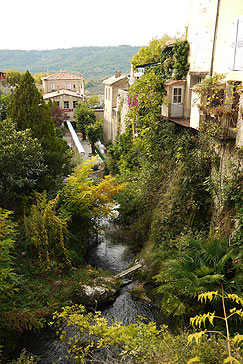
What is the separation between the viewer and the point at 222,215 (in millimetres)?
9539

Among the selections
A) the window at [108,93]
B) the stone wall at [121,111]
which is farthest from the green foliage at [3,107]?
the window at [108,93]

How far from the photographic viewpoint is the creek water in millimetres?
7902

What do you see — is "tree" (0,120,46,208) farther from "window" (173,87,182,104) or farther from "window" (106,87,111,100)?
"window" (106,87,111,100)

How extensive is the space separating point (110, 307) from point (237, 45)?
8.81 m

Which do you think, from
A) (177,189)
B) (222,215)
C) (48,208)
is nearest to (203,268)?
(222,215)

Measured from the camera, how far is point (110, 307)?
9.74m

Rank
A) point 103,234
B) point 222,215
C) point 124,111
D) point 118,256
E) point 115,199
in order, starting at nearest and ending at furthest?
1. point 222,215
2. point 118,256
3. point 103,234
4. point 115,199
5. point 124,111

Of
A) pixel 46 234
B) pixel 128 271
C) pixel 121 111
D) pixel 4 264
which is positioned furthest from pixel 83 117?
pixel 4 264

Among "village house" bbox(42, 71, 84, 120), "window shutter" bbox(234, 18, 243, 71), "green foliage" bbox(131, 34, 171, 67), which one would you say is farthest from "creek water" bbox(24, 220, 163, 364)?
"village house" bbox(42, 71, 84, 120)

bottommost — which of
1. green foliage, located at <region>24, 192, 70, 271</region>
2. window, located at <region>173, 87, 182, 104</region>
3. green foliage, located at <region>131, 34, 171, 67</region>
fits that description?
green foliage, located at <region>24, 192, 70, 271</region>

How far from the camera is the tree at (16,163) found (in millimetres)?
10984

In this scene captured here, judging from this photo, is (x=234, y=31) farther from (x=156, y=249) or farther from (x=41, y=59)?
(x=41, y=59)

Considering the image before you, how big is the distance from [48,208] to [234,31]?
779cm

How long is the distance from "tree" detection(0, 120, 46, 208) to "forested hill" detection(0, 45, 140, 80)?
312ft
